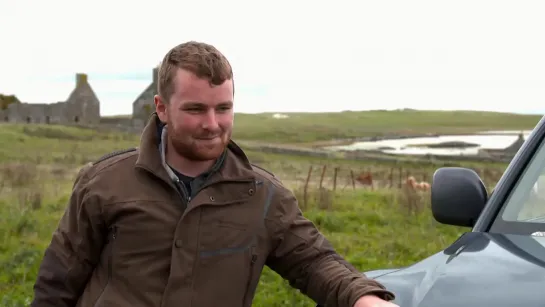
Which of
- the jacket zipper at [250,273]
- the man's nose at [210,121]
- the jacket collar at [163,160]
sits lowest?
the jacket zipper at [250,273]

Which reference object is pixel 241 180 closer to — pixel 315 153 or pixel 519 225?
pixel 519 225

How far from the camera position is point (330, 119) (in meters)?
131

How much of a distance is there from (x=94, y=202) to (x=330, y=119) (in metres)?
129

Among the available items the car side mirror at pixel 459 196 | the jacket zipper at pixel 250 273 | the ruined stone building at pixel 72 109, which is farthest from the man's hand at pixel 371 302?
the ruined stone building at pixel 72 109

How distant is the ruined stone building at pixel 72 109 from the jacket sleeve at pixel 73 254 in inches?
2489

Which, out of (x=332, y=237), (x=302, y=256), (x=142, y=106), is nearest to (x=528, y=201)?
(x=302, y=256)

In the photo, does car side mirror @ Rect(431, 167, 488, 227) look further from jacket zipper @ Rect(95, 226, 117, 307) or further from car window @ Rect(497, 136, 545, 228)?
jacket zipper @ Rect(95, 226, 117, 307)

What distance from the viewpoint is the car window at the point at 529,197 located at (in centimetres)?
299

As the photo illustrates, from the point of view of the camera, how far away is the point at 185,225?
2.32 metres

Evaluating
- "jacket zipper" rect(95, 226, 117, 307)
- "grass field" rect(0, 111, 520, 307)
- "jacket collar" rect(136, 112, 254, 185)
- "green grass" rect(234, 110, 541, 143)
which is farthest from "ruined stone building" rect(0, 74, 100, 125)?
"jacket zipper" rect(95, 226, 117, 307)

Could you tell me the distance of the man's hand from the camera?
2039mm

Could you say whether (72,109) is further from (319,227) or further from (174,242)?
(174,242)

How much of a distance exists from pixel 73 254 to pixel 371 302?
1.00 m

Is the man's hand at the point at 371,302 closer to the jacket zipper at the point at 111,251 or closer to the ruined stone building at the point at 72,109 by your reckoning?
the jacket zipper at the point at 111,251
